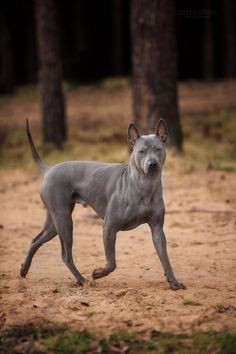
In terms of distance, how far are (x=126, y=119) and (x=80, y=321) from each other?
1239 cm

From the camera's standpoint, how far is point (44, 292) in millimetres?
6609

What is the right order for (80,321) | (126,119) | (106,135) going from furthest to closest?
(126,119) → (106,135) → (80,321)

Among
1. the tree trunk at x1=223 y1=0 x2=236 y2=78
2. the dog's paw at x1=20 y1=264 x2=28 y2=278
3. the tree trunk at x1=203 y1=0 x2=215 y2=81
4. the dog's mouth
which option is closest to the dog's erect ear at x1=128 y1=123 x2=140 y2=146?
the dog's mouth

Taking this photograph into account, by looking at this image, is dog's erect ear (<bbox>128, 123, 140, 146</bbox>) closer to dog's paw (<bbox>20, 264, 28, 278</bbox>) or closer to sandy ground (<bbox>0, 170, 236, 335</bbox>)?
sandy ground (<bbox>0, 170, 236, 335</bbox>)

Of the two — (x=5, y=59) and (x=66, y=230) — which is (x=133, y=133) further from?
(x=5, y=59)

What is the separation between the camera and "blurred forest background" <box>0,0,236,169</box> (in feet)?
41.9

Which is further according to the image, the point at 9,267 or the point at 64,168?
the point at 9,267

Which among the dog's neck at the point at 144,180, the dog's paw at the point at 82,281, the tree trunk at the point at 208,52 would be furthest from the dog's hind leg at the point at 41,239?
the tree trunk at the point at 208,52

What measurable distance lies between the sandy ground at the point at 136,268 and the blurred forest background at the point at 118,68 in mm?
2188

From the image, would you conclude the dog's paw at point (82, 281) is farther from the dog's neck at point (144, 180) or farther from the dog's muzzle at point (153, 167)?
the dog's muzzle at point (153, 167)

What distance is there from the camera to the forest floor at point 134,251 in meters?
5.64

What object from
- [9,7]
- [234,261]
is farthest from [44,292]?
[9,7]

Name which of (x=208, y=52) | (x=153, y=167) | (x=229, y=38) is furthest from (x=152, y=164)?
(x=208, y=52)

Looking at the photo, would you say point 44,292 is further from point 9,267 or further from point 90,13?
point 90,13
